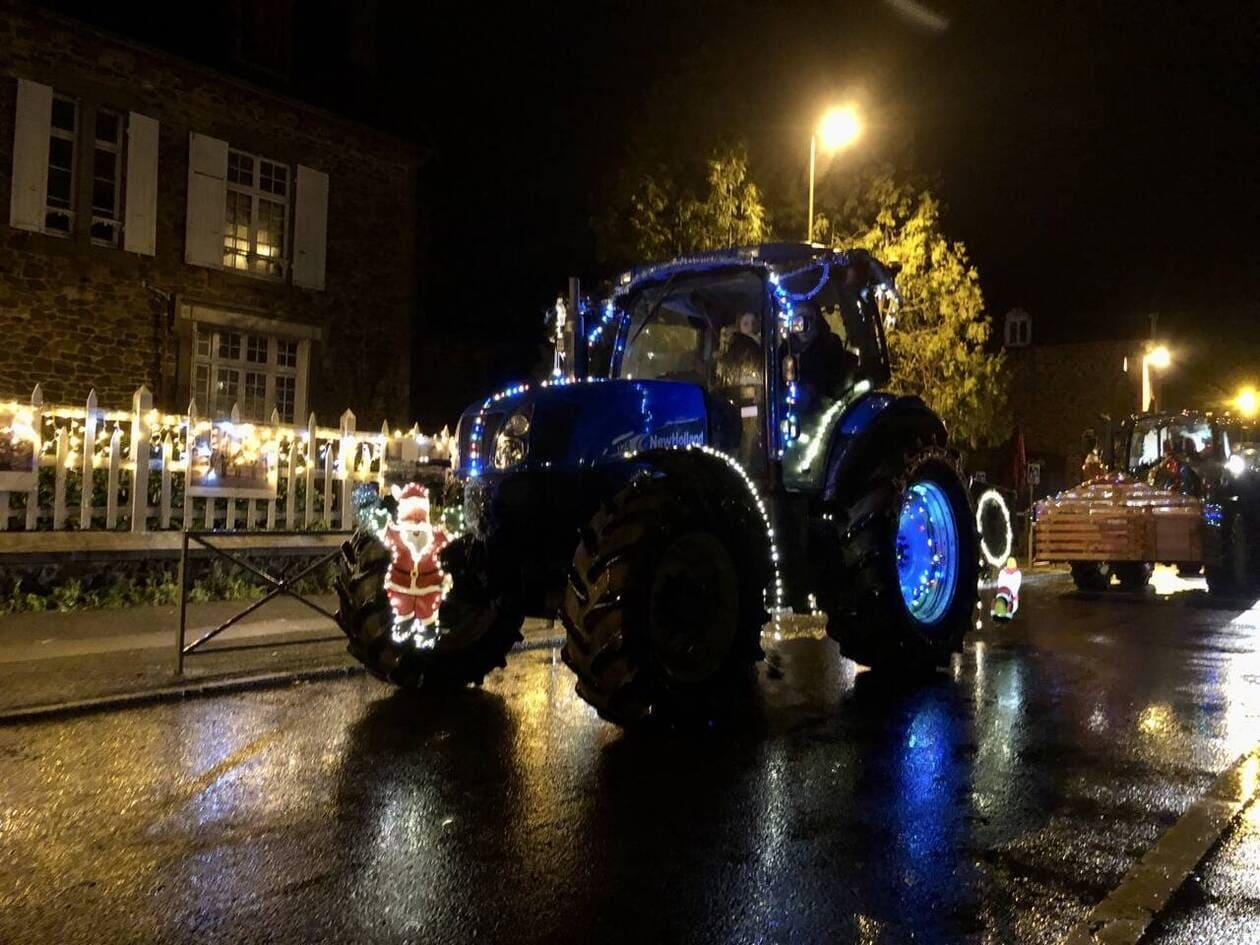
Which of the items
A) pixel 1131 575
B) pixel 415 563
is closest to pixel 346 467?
pixel 415 563

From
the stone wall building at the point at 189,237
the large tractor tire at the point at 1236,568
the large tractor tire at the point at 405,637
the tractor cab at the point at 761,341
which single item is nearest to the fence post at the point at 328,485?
the stone wall building at the point at 189,237

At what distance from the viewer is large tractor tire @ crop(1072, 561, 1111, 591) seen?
15656 millimetres

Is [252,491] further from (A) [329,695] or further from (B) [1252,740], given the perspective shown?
(B) [1252,740]

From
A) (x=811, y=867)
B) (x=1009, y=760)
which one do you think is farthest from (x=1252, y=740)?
(x=811, y=867)

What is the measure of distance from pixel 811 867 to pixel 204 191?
16.0m

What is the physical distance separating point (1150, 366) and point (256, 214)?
3905 centimetres

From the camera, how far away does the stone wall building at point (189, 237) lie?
15.5m

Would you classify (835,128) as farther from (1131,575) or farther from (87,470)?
(87,470)

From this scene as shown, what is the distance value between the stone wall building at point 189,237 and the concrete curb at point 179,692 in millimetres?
10080

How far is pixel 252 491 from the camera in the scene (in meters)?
12.1

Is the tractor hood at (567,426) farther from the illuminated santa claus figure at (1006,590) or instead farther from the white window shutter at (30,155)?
the white window shutter at (30,155)

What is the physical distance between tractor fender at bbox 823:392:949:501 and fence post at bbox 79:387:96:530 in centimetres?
734

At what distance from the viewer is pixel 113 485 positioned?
10836 mm

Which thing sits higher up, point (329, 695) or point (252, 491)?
point (252, 491)
